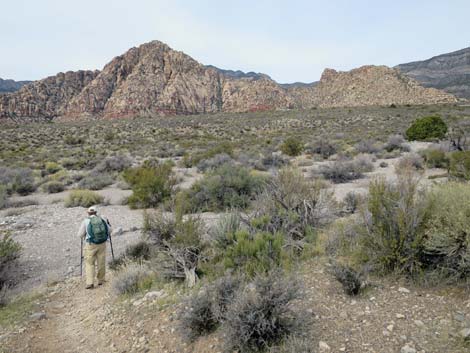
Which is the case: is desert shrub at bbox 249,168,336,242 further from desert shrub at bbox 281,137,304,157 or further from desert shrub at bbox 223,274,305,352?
desert shrub at bbox 281,137,304,157

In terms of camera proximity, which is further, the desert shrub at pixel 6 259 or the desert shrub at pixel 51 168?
the desert shrub at pixel 51 168

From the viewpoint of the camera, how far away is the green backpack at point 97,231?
238 inches

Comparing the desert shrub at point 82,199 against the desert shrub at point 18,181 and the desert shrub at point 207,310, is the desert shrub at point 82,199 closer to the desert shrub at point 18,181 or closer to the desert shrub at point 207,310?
the desert shrub at point 18,181

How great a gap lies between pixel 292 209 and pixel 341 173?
797cm

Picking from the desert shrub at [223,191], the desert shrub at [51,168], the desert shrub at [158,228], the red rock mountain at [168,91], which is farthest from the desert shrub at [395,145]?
the red rock mountain at [168,91]

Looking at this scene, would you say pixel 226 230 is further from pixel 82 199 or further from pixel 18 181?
pixel 18 181

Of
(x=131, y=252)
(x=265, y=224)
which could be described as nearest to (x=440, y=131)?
(x=265, y=224)

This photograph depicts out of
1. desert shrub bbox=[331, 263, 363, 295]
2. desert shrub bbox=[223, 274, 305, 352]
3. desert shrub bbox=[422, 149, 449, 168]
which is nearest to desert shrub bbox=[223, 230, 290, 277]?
desert shrub bbox=[331, 263, 363, 295]

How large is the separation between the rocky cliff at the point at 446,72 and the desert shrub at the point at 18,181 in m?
91.0

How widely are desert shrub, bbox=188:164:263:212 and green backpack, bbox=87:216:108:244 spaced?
14.9 feet

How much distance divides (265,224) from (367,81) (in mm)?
89178

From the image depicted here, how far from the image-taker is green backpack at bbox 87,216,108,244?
238 inches

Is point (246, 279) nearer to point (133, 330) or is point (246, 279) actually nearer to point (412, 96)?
point (133, 330)

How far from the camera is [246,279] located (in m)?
4.37
